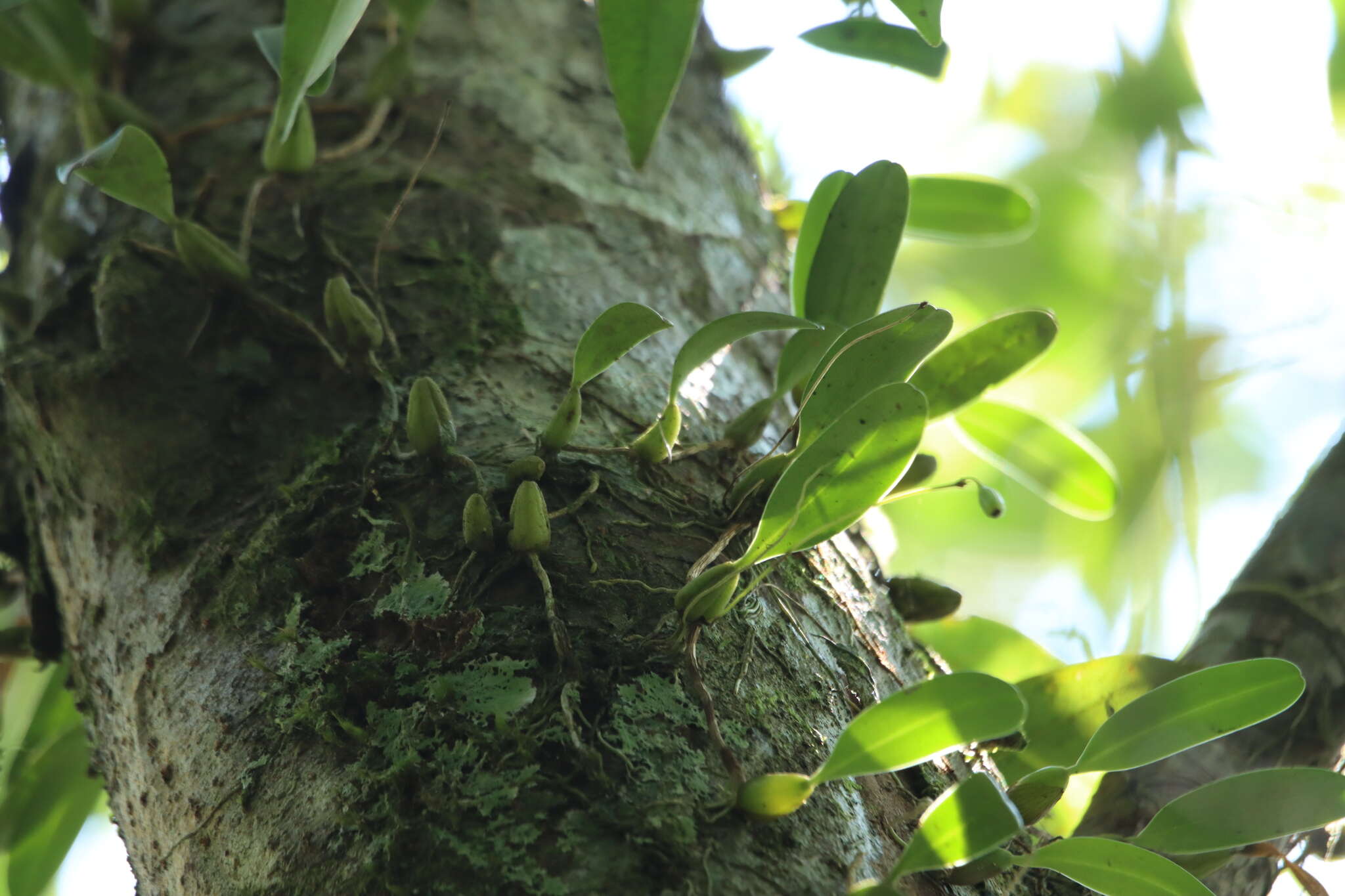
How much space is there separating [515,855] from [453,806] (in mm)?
46

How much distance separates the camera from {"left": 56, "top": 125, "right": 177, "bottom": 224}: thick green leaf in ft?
2.65

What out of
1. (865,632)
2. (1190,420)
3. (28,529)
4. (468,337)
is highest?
(468,337)

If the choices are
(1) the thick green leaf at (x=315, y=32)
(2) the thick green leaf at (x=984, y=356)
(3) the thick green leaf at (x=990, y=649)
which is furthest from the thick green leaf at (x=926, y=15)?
(3) the thick green leaf at (x=990, y=649)

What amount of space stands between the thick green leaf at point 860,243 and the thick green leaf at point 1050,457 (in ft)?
1.33

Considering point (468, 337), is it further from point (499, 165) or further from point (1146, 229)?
point (1146, 229)

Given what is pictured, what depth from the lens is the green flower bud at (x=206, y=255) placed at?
2.95 ft

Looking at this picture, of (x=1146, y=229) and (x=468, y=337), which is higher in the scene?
(x=468, y=337)

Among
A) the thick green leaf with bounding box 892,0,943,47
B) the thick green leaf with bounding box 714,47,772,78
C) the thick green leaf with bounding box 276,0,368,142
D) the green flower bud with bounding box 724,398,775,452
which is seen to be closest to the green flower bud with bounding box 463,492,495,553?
the green flower bud with bounding box 724,398,775,452

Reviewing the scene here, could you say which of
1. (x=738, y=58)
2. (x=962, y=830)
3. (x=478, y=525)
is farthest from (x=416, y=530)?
(x=738, y=58)

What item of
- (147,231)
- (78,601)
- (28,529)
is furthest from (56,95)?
(78,601)

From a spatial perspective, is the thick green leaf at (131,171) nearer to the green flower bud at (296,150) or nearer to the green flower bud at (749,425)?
the green flower bud at (296,150)

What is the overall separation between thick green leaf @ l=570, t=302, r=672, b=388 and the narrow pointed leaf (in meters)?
0.04

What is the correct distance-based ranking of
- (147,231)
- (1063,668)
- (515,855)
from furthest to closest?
(147,231) → (1063,668) → (515,855)

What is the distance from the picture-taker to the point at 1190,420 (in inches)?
76.2
